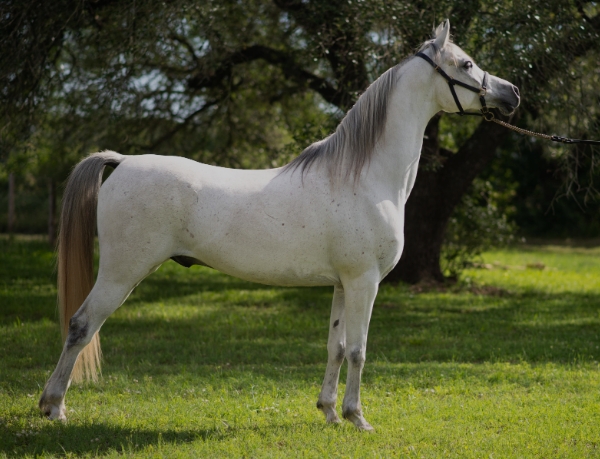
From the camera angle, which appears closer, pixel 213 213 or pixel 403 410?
pixel 213 213

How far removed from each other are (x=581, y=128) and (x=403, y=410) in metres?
4.93

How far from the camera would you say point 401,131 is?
13.9 ft

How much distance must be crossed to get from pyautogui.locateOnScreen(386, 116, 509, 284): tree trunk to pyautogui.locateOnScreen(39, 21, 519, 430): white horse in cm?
554

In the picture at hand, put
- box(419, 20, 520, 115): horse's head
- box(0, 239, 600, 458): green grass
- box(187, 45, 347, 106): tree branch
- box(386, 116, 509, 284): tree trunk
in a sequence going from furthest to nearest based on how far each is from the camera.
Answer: box(386, 116, 509, 284): tree trunk → box(187, 45, 347, 106): tree branch → box(419, 20, 520, 115): horse's head → box(0, 239, 600, 458): green grass

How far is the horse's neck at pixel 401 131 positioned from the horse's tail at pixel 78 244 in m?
1.86

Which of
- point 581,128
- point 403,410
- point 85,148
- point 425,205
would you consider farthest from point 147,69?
point 403,410

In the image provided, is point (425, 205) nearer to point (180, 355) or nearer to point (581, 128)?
point (581, 128)

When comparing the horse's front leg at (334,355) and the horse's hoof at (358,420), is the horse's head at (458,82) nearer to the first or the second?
the horse's front leg at (334,355)

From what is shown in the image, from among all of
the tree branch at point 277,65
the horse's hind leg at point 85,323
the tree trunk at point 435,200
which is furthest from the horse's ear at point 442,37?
the tree trunk at point 435,200

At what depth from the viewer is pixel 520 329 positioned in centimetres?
771

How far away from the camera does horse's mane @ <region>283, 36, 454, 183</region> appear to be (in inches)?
165

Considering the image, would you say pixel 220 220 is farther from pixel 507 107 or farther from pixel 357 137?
pixel 507 107

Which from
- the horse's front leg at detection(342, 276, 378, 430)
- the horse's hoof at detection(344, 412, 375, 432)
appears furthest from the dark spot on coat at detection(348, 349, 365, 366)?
the horse's hoof at detection(344, 412, 375, 432)

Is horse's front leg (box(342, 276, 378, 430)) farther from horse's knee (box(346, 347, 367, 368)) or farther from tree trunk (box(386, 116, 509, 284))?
tree trunk (box(386, 116, 509, 284))
